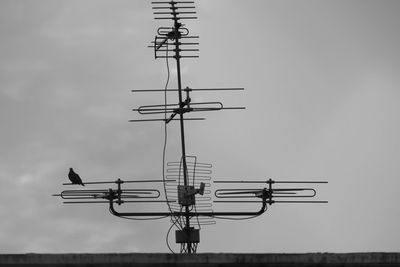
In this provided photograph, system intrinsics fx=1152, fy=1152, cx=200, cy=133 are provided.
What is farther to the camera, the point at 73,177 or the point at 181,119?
the point at 73,177

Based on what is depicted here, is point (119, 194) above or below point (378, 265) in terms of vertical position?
above

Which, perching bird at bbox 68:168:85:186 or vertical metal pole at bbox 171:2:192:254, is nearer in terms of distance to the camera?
vertical metal pole at bbox 171:2:192:254

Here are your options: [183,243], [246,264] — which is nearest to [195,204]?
[183,243]

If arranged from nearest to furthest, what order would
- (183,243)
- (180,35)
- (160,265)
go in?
(160,265)
(183,243)
(180,35)

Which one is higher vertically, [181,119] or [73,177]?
[181,119]

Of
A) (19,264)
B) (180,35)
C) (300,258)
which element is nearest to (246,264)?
(300,258)

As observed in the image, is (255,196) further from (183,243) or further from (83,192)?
(83,192)

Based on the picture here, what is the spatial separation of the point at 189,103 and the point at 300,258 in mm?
7807

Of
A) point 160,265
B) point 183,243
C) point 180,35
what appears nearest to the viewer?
point 160,265

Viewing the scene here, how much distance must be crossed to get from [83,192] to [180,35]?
449 cm

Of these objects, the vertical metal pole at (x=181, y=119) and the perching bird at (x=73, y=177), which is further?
the perching bird at (x=73, y=177)

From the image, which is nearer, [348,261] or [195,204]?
[348,261]

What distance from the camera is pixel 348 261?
56.4ft

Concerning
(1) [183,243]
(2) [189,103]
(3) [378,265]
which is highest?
(2) [189,103]
